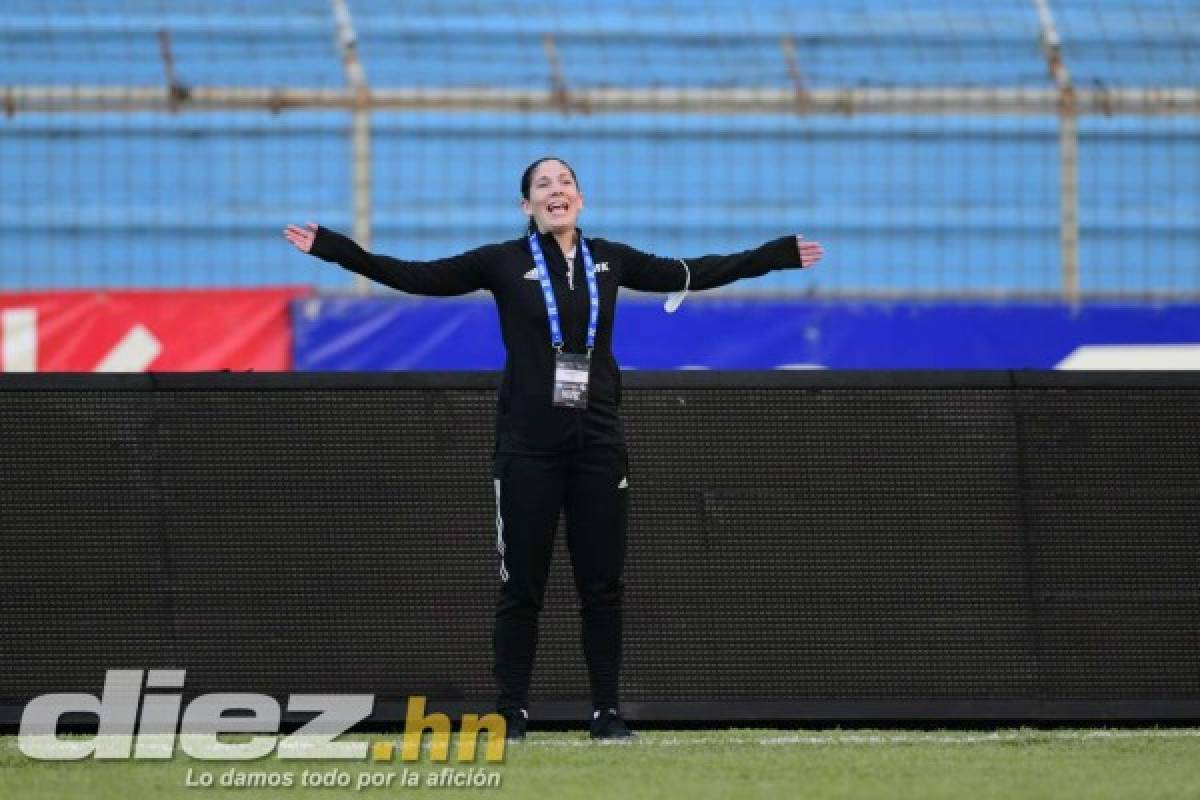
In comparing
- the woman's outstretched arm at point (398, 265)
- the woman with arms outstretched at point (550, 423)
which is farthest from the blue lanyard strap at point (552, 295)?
the woman's outstretched arm at point (398, 265)

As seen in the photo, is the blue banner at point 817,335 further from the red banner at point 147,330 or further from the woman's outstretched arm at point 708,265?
the woman's outstretched arm at point 708,265

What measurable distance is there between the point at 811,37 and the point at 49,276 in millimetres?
4899

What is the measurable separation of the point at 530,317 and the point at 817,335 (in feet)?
17.9

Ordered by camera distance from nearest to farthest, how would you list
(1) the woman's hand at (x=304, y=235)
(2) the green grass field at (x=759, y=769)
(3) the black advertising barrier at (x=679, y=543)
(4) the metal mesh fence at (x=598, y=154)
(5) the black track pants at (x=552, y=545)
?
(2) the green grass field at (x=759, y=769), (1) the woman's hand at (x=304, y=235), (5) the black track pants at (x=552, y=545), (3) the black advertising barrier at (x=679, y=543), (4) the metal mesh fence at (x=598, y=154)

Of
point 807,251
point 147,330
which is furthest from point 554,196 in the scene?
point 147,330

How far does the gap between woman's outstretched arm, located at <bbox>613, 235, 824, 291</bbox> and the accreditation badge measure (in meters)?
0.42

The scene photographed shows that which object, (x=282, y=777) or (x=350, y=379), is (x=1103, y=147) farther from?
(x=282, y=777)

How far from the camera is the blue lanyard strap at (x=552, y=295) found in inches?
250

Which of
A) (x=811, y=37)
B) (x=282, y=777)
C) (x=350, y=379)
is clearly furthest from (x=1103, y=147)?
(x=282, y=777)

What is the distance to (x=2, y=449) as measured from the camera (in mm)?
7172

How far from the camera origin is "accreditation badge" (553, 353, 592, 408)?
6293 millimetres

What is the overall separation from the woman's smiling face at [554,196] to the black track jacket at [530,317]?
0.25 feet

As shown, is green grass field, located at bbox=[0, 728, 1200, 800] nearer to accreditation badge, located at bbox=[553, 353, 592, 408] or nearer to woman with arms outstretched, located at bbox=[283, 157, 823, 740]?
woman with arms outstretched, located at bbox=[283, 157, 823, 740]

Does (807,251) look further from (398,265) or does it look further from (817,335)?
(817,335)
